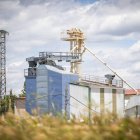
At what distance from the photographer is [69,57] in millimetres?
43125

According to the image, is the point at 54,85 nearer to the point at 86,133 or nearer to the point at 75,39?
the point at 75,39

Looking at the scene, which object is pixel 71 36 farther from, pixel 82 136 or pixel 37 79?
pixel 82 136

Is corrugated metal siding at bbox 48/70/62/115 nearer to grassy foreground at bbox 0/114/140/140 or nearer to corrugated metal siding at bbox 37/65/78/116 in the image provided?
corrugated metal siding at bbox 37/65/78/116

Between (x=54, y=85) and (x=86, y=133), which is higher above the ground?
(x=86, y=133)

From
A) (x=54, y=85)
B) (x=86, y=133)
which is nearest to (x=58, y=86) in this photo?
(x=54, y=85)

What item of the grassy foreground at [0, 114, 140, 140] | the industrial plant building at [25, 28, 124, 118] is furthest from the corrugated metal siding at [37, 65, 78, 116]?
the grassy foreground at [0, 114, 140, 140]

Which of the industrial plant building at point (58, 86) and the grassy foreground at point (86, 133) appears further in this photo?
the industrial plant building at point (58, 86)

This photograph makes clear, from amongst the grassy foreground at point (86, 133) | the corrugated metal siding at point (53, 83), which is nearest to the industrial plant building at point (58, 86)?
the corrugated metal siding at point (53, 83)

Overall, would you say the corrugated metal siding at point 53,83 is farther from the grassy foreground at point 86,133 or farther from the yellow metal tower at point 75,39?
the grassy foreground at point 86,133

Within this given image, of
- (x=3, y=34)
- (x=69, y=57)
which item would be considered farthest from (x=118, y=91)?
(x=3, y=34)

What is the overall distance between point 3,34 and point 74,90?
1920cm

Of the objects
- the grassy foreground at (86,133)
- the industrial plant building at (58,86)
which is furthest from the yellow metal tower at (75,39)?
the grassy foreground at (86,133)

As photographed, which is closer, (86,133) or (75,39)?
(86,133)

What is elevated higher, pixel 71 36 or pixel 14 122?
pixel 71 36
